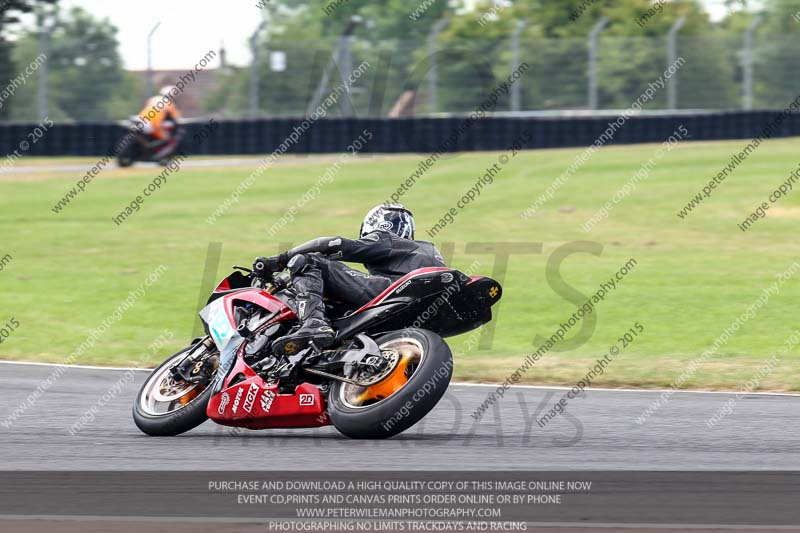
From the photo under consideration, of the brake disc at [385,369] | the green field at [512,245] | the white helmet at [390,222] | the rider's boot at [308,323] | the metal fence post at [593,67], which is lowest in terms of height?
the green field at [512,245]

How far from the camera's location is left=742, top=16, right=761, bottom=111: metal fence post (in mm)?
29953

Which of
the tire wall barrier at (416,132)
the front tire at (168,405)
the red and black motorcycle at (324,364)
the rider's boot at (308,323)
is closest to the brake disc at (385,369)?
the red and black motorcycle at (324,364)

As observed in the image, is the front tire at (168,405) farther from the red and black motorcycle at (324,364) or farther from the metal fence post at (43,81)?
the metal fence post at (43,81)

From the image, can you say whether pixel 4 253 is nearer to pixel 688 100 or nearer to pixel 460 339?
pixel 460 339

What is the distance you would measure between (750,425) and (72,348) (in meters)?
7.23

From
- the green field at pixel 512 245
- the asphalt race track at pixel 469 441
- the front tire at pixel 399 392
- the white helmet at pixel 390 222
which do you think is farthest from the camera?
the green field at pixel 512 245

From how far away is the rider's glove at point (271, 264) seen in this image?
750cm

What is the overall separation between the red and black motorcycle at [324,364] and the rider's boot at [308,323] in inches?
2.6

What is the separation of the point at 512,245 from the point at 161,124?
12046 millimetres

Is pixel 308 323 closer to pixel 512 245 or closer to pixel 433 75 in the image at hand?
pixel 512 245

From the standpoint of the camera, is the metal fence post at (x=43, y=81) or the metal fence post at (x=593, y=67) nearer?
the metal fence post at (x=43, y=81)

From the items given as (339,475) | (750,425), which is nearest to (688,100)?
(750,425)

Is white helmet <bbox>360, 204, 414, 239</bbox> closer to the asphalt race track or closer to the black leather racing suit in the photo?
the black leather racing suit

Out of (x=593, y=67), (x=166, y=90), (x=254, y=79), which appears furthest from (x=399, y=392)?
(x=254, y=79)
